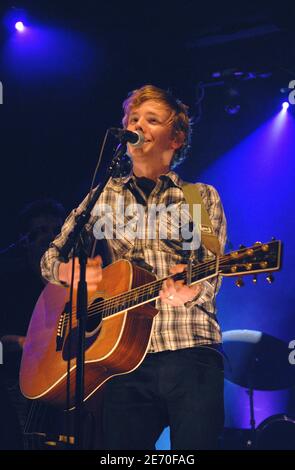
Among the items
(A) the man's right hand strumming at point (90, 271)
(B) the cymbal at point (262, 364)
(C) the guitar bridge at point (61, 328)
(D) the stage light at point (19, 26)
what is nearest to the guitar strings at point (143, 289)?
(A) the man's right hand strumming at point (90, 271)

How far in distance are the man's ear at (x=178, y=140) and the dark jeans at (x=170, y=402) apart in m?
1.35

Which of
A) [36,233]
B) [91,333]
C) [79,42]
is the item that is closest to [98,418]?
[91,333]

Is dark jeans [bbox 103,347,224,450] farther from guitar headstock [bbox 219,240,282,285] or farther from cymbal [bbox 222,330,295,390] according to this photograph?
cymbal [bbox 222,330,295,390]

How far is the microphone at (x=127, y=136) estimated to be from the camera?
345cm

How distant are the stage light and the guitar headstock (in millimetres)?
3960

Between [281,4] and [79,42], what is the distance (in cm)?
196

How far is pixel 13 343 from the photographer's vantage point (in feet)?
18.0

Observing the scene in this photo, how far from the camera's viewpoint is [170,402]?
3.39 meters

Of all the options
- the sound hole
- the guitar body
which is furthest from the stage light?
the sound hole

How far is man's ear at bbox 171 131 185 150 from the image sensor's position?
13.5 feet

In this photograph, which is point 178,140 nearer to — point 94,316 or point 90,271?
point 90,271

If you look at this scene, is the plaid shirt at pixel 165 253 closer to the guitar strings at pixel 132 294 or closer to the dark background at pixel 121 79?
the guitar strings at pixel 132 294

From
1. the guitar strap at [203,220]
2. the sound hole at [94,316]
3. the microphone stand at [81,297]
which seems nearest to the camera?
the microphone stand at [81,297]
